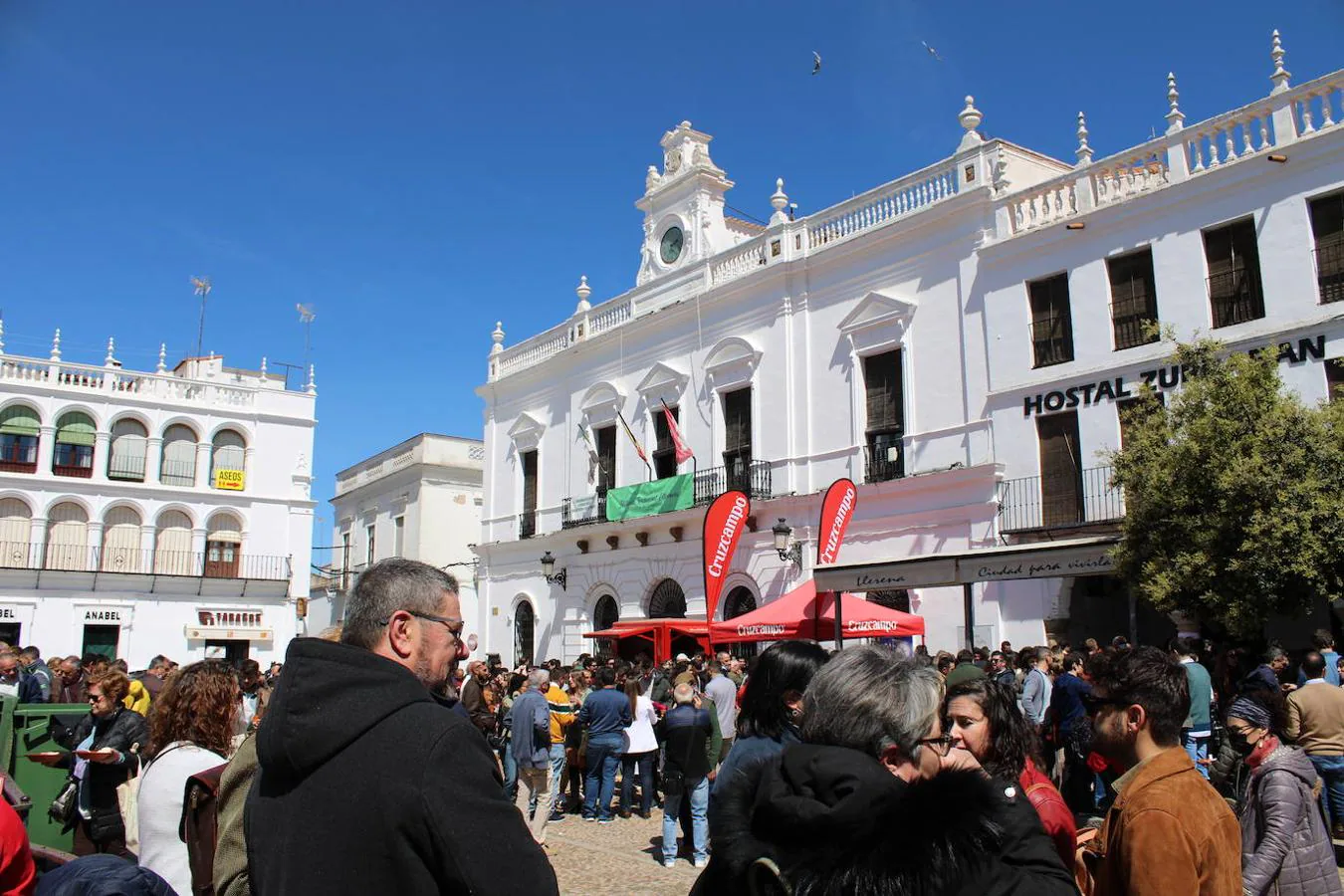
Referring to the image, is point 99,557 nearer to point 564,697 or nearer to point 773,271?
point 773,271

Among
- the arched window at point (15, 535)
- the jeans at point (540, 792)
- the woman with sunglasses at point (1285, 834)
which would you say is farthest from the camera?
the arched window at point (15, 535)

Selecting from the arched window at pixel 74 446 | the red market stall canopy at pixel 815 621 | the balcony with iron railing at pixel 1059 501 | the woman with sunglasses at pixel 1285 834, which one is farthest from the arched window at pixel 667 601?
the woman with sunglasses at pixel 1285 834

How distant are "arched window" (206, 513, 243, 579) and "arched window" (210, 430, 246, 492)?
3.48 ft

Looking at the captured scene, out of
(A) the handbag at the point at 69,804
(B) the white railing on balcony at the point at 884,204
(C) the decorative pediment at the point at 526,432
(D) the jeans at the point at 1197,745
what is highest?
(B) the white railing on balcony at the point at 884,204

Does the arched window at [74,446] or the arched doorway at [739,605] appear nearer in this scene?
the arched doorway at [739,605]

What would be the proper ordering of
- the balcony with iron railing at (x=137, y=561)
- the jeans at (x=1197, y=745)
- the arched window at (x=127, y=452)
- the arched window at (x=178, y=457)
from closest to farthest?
1. the jeans at (x=1197, y=745)
2. the balcony with iron railing at (x=137, y=561)
3. the arched window at (x=127, y=452)
4. the arched window at (x=178, y=457)

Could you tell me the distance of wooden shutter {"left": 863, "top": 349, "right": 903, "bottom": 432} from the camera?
21.0 metres

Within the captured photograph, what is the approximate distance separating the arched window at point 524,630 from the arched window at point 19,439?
15.8m

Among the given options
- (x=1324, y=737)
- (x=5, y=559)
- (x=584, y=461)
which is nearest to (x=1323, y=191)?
(x=1324, y=737)

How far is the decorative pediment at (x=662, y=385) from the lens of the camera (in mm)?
25578

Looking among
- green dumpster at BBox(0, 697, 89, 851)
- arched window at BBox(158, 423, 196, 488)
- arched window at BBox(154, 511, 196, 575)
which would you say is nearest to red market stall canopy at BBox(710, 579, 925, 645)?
green dumpster at BBox(0, 697, 89, 851)

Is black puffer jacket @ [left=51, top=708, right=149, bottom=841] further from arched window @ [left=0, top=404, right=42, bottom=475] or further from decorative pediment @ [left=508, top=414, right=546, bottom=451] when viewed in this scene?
arched window @ [left=0, top=404, right=42, bottom=475]

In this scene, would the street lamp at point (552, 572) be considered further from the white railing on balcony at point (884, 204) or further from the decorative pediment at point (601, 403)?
the white railing on balcony at point (884, 204)

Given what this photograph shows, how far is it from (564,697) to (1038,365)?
10.6 meters
